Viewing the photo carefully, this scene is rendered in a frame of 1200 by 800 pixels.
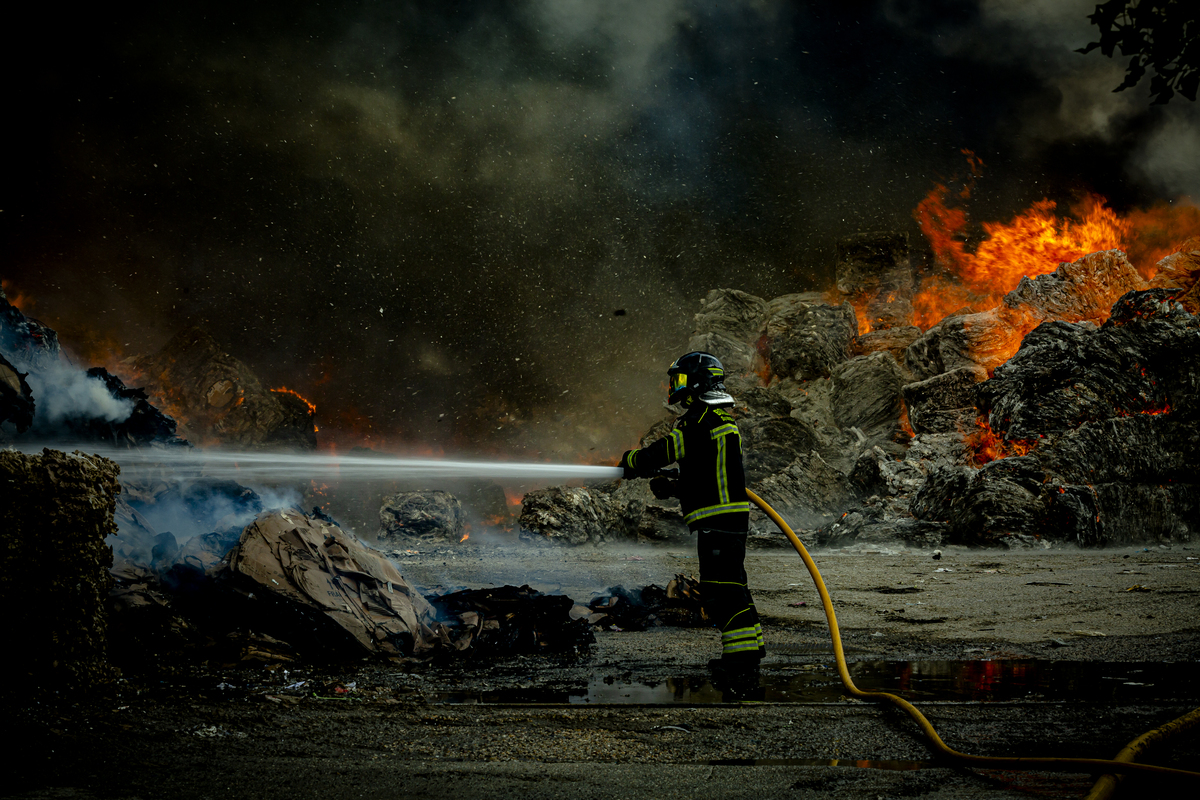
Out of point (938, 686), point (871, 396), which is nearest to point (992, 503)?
point (938, 686)

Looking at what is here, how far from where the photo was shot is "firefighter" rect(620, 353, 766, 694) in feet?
12.6

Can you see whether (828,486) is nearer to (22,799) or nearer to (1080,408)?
(1080,408)

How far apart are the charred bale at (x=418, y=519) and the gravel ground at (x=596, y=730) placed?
1564 centimetres

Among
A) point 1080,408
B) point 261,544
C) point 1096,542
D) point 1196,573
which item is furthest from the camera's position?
point 1080,408

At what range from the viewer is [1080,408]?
15172 mm

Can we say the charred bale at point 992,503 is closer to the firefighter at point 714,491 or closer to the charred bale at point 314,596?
the firefighter at point 714,491

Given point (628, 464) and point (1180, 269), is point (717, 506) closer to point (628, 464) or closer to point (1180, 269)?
point (628, 464)

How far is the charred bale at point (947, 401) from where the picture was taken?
838 inches

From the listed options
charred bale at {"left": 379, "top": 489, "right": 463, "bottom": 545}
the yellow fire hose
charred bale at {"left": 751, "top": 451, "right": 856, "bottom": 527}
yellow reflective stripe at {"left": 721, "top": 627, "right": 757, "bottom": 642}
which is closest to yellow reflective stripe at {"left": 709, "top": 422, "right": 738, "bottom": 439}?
yellow reflective stripe at {"left": 721, "top": 627, "right": 757, "bottom": 642}

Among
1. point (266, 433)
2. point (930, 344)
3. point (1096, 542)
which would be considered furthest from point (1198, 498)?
point (266, 433)

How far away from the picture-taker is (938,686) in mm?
3436

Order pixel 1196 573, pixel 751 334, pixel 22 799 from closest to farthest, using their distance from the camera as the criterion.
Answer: pixel 22 799, pixel 1196 573, pixel 751 334

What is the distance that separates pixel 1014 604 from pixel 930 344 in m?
20.9

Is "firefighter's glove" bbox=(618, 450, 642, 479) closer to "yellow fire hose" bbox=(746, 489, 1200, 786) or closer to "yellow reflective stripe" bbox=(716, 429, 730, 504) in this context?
"yellow reflective stripe" bbox=(716, 429, 730, 504)
